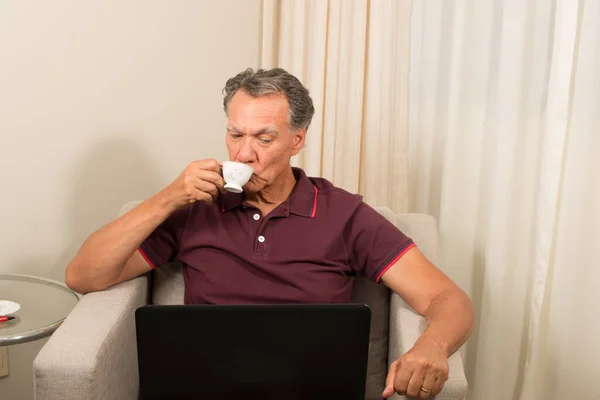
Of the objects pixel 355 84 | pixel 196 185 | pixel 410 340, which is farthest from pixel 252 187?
pixel 355 84

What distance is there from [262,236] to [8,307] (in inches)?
25.3

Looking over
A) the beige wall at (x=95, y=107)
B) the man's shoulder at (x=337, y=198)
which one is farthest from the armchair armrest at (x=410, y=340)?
the beige wall at (x=95, y=107)

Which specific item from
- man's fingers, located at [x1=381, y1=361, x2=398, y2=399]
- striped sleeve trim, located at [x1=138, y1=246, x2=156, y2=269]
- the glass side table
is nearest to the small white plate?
the glass side table

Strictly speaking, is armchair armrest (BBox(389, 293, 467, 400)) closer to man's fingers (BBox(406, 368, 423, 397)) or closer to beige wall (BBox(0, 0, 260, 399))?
man's fingers (BBox(406, 368, 423, 397))

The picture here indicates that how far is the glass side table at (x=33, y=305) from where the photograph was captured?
1.71m

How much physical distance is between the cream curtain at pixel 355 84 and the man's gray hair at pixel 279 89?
59cm

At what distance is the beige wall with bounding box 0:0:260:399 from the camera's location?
7.30ft

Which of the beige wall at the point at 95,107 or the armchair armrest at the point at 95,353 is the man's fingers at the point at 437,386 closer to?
the armchair armrest at the point at 95,353

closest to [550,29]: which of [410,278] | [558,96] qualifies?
[558,96]

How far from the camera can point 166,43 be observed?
249 cm

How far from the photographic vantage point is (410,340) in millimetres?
1614

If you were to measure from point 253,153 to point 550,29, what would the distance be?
3.00 feet

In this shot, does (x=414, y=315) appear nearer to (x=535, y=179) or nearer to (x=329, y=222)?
(x=329, y=222)

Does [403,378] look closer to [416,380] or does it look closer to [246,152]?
[416,380]
